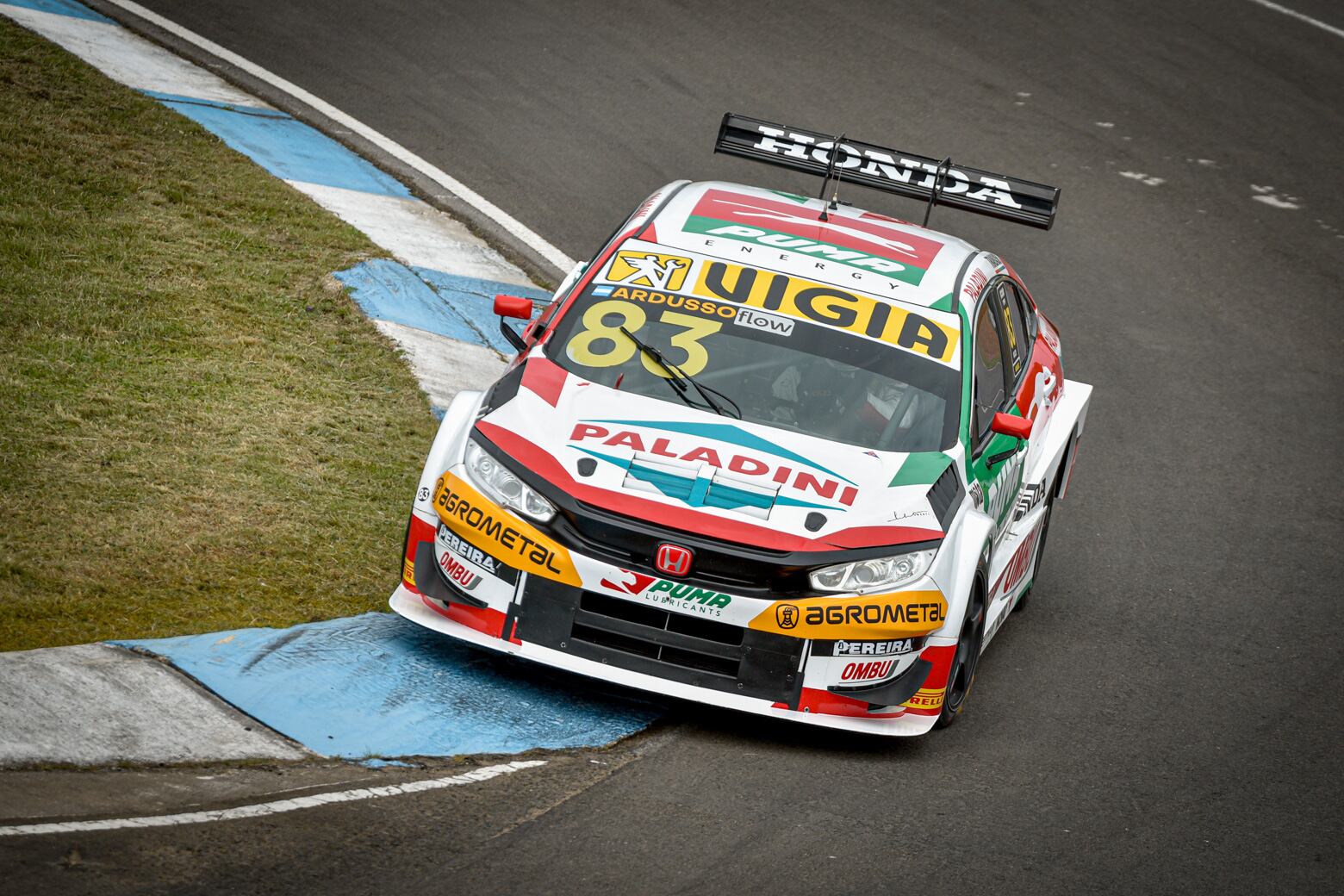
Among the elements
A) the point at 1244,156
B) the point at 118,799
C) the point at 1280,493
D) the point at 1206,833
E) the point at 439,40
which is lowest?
the point at 118,799

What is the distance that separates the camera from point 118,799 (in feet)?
17.0

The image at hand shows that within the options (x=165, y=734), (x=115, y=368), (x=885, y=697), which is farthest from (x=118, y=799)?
(x=115, y=368)

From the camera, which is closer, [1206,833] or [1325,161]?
[1206,833]

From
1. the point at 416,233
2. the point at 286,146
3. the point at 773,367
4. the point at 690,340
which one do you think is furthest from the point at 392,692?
the point at 286,146

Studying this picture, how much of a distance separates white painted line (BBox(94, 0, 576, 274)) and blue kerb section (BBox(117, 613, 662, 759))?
5.33 m

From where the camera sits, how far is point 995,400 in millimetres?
7684

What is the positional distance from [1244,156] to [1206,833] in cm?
1087

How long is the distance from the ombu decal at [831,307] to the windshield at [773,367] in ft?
0.19

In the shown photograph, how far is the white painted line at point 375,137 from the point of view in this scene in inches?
468

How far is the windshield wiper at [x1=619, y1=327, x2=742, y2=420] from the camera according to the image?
272 inches

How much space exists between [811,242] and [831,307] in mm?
604

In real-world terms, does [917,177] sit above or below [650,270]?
above

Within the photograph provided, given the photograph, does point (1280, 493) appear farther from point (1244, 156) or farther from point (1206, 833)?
point (1244, 156)
